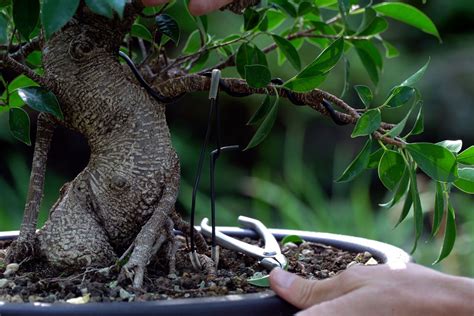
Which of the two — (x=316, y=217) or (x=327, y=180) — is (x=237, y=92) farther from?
(x=327, y=180)

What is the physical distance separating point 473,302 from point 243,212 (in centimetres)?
247

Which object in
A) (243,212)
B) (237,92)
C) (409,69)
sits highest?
(409,69)

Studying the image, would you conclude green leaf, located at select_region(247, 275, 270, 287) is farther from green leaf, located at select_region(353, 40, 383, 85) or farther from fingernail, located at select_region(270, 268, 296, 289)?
green leaf, located at select_region(353, 40, 383, 85)

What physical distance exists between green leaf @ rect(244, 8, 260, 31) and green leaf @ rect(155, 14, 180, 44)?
10cm

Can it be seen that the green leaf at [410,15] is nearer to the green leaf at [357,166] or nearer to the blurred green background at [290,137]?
the green leaf at [357,166]

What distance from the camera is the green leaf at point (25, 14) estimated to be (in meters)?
0.83

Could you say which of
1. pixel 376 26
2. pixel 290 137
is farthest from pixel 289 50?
pixel 290 137

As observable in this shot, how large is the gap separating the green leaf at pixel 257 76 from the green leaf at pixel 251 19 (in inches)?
5.7

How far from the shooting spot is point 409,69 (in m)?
3.71

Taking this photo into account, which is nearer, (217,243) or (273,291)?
(273,291)

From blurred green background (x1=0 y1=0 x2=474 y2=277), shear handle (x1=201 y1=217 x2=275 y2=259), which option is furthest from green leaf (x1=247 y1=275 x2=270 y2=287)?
blurred green background (x1=0 y1=0 x2=474 y2=277)

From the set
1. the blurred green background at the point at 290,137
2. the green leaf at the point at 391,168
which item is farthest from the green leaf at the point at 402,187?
the blurred green background at the point at 290,137

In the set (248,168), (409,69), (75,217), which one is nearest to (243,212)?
(248,168)

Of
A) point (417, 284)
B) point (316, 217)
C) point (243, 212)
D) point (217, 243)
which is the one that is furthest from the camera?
point (243, 212)
